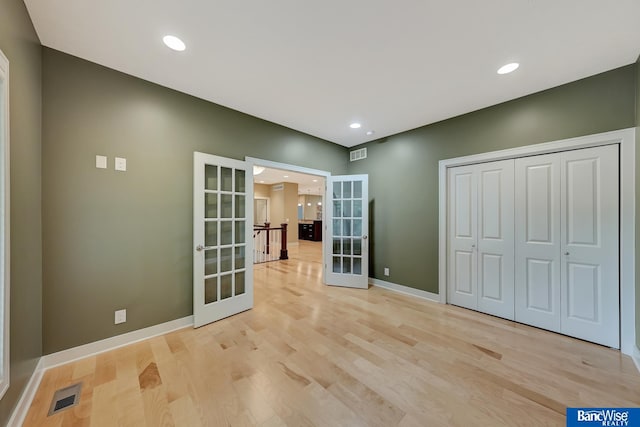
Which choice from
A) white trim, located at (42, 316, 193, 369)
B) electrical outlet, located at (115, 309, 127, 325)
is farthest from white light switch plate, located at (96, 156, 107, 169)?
white trim, located at (42, 316, 193, 369)

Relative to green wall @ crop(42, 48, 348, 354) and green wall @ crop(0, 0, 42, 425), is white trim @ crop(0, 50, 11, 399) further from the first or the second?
green wall @ crop(42, 48, 348, 354)

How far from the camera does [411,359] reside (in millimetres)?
2129

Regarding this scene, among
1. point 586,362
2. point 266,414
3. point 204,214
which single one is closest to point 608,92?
point 586,362

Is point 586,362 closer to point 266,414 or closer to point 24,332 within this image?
point 266,414

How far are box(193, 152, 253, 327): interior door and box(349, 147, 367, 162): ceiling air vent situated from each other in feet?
7.83

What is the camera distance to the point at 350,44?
1.95m

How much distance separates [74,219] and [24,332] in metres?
0.96

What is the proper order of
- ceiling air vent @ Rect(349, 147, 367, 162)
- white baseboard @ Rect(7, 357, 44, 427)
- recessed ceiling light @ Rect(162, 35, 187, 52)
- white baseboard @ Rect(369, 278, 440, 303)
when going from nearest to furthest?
white baseboard @ Rect(7, 357, 44, 427) < recessed ceiling light @ Rect(162, 35, 187, 52) < white baseboard @ Rect(369, 278, 440, 303) < ceiling air vent @ Rect(349, 147, 367, 162)

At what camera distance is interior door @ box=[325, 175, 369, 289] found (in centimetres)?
423

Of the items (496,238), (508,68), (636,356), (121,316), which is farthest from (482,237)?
(121,316)

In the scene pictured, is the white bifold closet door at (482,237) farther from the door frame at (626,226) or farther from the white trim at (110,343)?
the white trim at (110,343)

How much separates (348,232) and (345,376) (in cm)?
273

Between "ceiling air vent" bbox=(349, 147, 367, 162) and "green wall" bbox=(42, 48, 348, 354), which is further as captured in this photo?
"ceiling air vent" bbox=(349, 147, 367, 162)

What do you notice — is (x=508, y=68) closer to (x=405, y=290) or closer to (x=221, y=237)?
(x=405, y=290)
